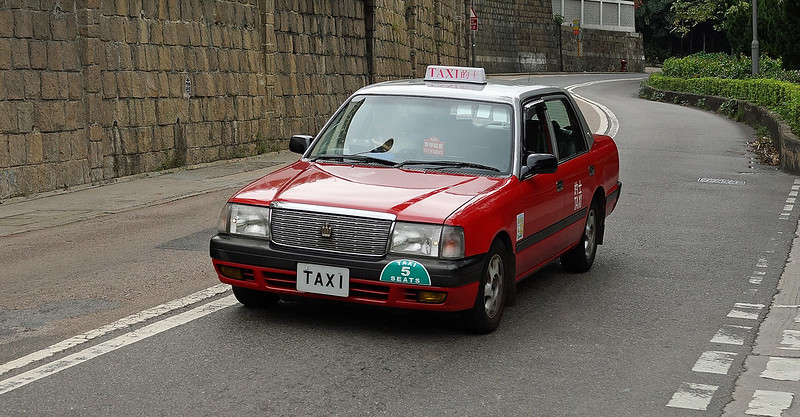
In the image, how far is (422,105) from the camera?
27.6 ft

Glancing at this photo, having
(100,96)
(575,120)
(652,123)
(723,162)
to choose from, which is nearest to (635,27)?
(652,123)

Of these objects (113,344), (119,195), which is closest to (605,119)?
(119,195)

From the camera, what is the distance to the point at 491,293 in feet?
24.0

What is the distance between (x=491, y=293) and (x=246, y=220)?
1.59 m

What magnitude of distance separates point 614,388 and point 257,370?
190 centimetres

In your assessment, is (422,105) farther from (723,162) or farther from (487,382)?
(723,162)

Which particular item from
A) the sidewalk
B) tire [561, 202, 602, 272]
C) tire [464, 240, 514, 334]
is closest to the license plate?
tire [464, 240, 514, 334]

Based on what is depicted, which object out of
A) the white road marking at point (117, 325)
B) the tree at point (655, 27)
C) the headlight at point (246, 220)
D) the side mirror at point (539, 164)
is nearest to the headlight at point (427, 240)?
the headlight at point (246, 220)

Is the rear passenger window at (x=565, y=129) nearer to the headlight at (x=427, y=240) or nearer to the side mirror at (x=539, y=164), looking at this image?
the side mirror at (x=539, y=164)

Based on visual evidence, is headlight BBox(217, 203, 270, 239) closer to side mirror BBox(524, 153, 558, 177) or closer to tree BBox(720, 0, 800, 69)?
side mirror BBox(524, 153, 558, 177)

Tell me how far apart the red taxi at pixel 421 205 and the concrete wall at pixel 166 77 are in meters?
7.64

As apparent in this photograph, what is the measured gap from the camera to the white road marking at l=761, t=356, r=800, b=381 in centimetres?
654

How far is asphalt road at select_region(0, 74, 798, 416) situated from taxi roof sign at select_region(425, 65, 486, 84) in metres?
1.65

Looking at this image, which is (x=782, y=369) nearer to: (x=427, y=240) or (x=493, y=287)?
(x=493, y=287)
